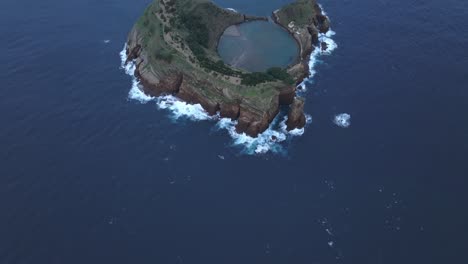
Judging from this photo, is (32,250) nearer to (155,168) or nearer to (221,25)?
(155,168)

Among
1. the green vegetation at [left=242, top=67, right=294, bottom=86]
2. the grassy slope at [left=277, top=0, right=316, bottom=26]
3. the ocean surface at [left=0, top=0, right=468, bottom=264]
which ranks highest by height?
the grassy slope at [left=277, top=0, right=316, bottom=26]

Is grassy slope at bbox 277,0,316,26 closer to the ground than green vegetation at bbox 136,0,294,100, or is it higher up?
higher up

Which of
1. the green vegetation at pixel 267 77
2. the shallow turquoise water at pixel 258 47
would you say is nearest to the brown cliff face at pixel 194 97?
the green vegetation at pixel 267 77

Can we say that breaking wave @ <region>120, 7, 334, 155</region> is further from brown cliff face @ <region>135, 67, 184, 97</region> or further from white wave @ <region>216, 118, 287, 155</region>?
brown cliff face @ <region>135, 67, 184, 97</region>

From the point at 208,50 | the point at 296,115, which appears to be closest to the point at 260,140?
the point at 296,115

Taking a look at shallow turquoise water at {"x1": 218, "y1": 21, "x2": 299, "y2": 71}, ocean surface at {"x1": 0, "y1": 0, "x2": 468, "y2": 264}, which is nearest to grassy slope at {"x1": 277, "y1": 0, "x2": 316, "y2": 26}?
shallow turquoise water at {"x1": 218, "y1": 21, "x2": 299, "y2": 71}

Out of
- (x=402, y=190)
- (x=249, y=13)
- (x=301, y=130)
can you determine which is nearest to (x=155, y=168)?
(x=301, y=130)

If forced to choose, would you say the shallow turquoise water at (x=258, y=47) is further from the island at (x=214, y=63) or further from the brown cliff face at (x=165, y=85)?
the brown cliff face at (x=165, y=85)

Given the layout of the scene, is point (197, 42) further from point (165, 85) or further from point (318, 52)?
point (318, 52)
